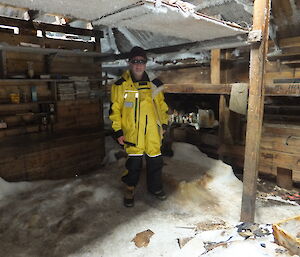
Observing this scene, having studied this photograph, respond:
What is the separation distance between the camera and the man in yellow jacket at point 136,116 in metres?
3.63

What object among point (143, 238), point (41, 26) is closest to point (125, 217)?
point (143, 238)

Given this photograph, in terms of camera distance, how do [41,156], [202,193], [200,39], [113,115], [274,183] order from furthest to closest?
1. [274,183]
2. [41,156]
3. [202,193]
4. [200,39]
5. [113,115]

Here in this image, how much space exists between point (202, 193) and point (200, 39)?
2494 mm

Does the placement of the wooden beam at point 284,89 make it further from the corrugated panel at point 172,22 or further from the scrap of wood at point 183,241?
the scrap of wood at point 183,241

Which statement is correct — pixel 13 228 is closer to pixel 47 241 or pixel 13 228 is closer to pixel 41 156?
pixel 47 241

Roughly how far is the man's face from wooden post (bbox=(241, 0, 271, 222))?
1435mm

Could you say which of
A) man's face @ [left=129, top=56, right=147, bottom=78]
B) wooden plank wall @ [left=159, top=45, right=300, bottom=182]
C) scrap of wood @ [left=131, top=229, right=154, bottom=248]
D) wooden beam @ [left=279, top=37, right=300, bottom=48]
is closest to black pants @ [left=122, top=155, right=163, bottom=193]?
scrap of wood @ [left=131, top=229, right=154, bottom=248]

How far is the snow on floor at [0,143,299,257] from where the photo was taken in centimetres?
286

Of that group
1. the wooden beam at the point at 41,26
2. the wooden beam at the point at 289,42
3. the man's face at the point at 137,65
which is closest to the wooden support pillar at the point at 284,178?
the wooden beam at the point at 289,42

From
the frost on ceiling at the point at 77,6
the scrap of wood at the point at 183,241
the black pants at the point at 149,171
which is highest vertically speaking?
the frost on ceiling at the point at 77,6

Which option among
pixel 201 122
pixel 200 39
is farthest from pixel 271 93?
pixel 201 122

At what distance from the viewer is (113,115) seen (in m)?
3.67

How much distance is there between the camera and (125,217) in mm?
3543

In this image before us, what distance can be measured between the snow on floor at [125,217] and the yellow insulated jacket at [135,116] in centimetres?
91
